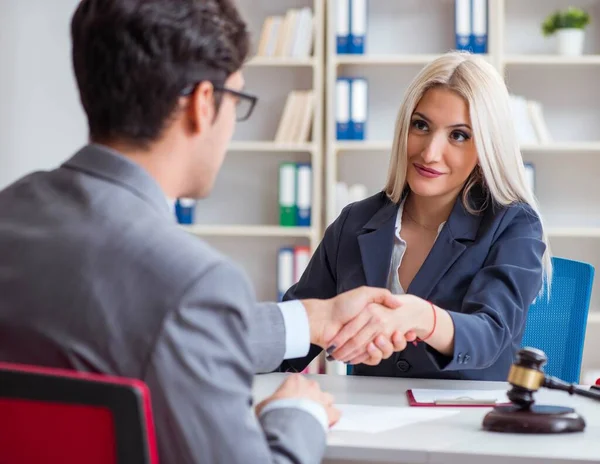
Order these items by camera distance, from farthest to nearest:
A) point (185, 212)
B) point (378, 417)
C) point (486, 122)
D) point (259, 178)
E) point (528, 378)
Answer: point (259, 178) → point (185, 212) → point (486, 122) → point (378, 417) → point (528, 378)

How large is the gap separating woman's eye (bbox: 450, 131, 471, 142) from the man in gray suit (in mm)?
1042

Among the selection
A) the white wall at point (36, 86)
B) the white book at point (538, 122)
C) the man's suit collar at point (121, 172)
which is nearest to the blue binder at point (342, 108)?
the white book at point (538, 122)

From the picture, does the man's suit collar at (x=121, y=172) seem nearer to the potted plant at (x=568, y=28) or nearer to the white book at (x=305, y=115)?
the white book at (x=305, y=115)

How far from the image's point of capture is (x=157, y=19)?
1104 mm

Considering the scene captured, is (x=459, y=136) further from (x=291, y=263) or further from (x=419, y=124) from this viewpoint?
(x=291, y=263)

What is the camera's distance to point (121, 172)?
1119 millimetres

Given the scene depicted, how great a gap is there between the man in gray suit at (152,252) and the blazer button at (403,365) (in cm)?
78

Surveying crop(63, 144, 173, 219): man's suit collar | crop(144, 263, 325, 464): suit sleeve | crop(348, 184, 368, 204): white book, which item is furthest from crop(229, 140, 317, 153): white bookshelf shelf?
crop(144, 263, 325, 464): suit sleeve

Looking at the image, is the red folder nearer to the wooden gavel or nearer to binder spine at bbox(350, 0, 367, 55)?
the wooden gavel

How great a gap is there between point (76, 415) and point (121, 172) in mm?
367

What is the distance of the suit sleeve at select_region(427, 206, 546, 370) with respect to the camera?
185cm

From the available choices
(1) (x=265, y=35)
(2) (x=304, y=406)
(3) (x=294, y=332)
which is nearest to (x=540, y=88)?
(1) (x=265, y=35)

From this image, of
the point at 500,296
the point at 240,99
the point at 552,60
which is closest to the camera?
the point at 240,99

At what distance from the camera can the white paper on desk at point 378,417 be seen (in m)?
1.46
